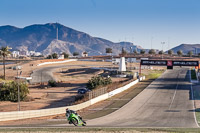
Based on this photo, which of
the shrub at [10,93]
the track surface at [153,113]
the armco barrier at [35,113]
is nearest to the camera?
the track surface at [153,113]

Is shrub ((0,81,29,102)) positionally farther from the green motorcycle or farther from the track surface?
the green motorcycle

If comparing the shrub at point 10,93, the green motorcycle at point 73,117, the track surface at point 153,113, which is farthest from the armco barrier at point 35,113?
the shrub at point 10,93

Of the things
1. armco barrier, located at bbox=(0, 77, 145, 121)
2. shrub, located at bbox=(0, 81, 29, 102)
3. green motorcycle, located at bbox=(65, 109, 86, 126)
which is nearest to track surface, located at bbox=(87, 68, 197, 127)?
armco barrier, located at bbox=(0, 77, 145, 121)

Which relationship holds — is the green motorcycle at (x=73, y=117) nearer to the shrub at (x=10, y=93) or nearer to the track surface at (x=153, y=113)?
the track surface at (x=153, y=113)

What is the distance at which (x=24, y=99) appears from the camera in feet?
174

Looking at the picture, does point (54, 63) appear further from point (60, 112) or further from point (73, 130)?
point (73, 130)

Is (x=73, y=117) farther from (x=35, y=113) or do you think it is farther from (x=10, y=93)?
(x=10, y=93)

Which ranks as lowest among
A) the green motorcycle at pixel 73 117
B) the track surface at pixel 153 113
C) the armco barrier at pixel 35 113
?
the track surface at pixel 153 113

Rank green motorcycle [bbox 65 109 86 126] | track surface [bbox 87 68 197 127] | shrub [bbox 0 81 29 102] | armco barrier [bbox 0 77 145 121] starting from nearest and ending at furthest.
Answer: green motorcycle [bbox 65 109 86 126] → track surface [bbox 87 68 197 127] → armco barrier [bbox 0 77 145 121] → shrub [bbox 0 81 29 102]

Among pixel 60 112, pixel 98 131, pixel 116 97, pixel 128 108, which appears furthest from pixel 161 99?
pixel 98 131

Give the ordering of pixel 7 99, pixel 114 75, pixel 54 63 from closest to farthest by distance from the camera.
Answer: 1. pixel 7 99
2. pixel 114 75
3. pixel 54 63

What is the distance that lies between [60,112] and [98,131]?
57.9 ft

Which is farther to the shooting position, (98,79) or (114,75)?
(114,75)

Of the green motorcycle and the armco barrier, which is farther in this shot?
the armco barrier
